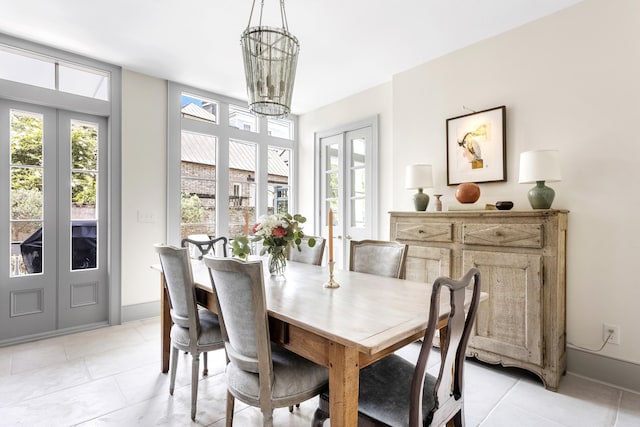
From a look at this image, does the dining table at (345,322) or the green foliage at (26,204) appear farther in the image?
the green foliage at (26,204)

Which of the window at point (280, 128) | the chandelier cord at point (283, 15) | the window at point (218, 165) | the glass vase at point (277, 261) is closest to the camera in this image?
the glass vase at point (277, 261)

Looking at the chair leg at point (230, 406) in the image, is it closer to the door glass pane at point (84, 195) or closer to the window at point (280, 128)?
the door glass pane at point (84, 195)

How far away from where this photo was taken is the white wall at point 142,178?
351 centimetres

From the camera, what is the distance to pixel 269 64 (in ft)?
6.12

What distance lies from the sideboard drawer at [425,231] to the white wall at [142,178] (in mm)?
2590

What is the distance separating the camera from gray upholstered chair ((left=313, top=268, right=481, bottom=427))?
115cm

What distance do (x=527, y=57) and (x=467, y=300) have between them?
7.23 ft

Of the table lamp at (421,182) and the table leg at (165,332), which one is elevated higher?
the table lamp at (421,182)

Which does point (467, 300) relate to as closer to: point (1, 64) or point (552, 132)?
point (552, 132)

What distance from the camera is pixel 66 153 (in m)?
3.29

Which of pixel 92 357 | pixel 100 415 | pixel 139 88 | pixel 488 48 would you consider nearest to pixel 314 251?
pixel 100 415

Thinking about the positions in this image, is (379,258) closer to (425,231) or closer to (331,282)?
(331,282)

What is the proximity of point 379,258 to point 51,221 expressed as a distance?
10.2 ft

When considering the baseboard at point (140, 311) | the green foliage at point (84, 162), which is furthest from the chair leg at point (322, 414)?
the green foliage at point (84, 162)
